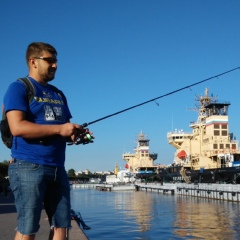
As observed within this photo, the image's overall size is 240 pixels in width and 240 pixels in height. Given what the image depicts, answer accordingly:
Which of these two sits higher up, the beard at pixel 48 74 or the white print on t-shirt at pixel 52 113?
the beard at pixel 48 74

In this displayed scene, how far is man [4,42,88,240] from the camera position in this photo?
9.70ft

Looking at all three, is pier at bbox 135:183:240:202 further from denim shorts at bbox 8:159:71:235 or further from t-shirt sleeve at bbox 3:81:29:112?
t-shirt sleeve at bbox 3:81:29:112

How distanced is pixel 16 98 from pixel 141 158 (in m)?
Answer: 101

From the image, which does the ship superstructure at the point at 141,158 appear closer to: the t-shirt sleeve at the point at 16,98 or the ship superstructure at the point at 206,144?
the ship superstructure at the point at 206,144

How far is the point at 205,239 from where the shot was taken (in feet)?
46.2

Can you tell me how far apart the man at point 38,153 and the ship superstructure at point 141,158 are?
3768 inches

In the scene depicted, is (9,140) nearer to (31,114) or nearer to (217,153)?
(31,114)

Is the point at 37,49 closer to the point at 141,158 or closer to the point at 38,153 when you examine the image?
the point at 38,153

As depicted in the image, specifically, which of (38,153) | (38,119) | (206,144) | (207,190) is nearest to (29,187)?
(38,153)

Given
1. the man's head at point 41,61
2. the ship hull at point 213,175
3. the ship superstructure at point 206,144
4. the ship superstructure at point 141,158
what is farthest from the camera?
the ship superstructure at point 141,158

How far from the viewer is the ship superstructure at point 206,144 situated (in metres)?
56.5

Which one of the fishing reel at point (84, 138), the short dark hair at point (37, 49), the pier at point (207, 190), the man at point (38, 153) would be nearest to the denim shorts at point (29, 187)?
the man at point (38, 153)

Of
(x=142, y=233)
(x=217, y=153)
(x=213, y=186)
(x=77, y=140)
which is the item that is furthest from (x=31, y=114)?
(x=217, y=153)

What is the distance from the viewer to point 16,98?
300 centimetres
